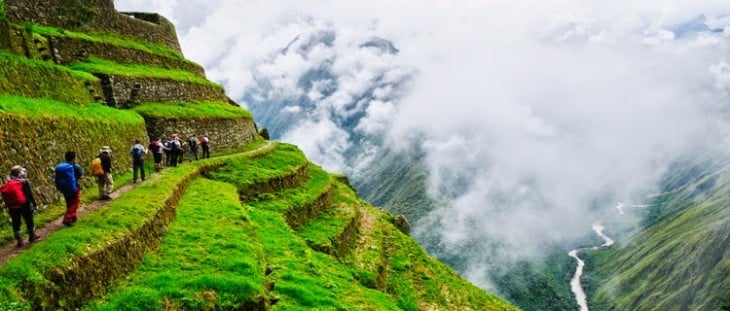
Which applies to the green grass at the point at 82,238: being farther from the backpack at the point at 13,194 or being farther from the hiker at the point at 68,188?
the backpack at the point at 13,194

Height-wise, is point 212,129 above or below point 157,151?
above

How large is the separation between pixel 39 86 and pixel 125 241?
57.1 ft

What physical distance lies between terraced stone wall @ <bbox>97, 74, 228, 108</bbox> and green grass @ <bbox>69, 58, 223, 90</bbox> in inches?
18.3

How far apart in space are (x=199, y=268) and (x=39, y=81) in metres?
18.9

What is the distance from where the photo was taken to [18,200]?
17.7 meters

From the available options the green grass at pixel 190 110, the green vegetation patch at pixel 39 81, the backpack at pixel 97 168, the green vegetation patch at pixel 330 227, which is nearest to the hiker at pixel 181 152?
the green grass at pixel 190 110

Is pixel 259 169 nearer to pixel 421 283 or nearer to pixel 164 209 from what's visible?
pixel 421 283

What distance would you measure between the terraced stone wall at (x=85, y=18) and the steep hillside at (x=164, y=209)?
15cm

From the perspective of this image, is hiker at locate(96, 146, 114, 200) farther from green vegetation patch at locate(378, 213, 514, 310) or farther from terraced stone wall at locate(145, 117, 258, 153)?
green vegetation patch at locate(378, 213, 514, 310)

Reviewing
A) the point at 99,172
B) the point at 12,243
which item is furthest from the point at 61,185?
the point at 99,172

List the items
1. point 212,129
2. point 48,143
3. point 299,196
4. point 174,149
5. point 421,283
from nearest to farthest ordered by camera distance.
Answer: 1. point 48,143
2. point 174,149
3. point 299,196
4. point 421,283
5. point 212,129

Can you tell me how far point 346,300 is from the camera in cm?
2661

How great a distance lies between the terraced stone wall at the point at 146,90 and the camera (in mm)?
41844

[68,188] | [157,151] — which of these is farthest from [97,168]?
[157,151]
